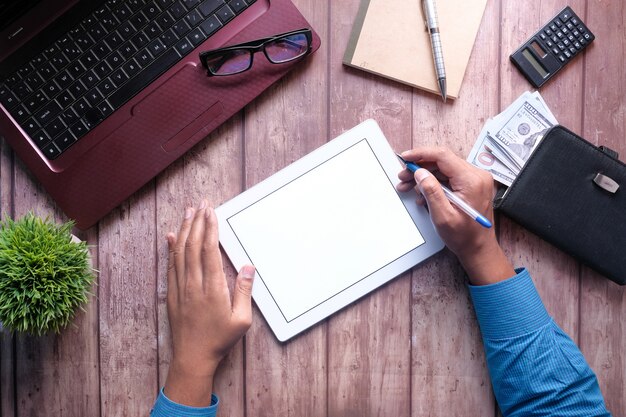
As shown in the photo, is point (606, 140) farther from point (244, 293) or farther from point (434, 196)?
point (244, 293)

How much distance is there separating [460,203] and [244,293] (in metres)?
0.36

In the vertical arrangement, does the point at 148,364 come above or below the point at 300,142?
below

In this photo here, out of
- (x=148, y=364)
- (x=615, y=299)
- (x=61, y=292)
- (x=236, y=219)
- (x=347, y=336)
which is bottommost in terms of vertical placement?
(x=615, y=299)

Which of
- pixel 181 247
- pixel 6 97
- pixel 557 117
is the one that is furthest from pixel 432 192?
pixel 6 97

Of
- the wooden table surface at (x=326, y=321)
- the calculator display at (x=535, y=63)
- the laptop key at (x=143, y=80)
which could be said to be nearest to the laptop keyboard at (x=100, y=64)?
the laptop key at (x=143, y=80)

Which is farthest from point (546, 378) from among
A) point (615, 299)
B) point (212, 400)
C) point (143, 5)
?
point (143, 5)

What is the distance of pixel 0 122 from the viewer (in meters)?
0.77

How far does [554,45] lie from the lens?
847 millimetres

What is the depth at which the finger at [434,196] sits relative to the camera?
76cm

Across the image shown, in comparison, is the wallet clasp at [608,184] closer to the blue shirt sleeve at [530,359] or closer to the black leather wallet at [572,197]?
the black leather wallet at [572,197]

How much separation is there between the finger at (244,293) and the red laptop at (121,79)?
209mm

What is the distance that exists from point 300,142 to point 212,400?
436mm

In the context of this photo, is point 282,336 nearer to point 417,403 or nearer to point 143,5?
point 417,403

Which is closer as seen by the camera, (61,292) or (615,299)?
(61,292)
